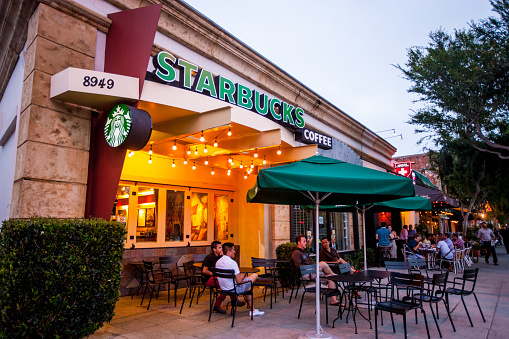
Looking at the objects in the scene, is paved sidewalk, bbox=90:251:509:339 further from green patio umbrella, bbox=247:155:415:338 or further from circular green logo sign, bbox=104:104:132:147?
circular green logo sign, bbox=104:104:132:147

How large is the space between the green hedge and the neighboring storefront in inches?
42.1

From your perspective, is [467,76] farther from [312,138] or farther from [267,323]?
[267,323]

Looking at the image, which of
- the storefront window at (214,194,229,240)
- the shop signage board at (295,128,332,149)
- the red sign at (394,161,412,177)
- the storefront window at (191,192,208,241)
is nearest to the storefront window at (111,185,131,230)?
the storefront window at (191,192,208,241)

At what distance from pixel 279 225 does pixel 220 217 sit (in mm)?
1985

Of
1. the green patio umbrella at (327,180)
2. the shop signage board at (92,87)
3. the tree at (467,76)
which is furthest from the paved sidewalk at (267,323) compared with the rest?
the tree at (467,76)

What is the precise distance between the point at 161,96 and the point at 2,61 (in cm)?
496

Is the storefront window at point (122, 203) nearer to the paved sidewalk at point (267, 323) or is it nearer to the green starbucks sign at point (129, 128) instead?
the paved sidewalk at point (267, 323)

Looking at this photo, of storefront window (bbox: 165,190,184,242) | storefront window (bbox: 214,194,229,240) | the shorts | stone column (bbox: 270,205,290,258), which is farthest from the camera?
storefront window (bbox: 214,194,229,240)

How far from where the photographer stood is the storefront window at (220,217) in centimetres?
1114

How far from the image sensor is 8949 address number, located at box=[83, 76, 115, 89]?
519cm

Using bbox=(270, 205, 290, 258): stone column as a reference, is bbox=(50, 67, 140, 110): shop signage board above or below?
above

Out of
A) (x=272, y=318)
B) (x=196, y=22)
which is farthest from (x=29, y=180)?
(x=196, y=22)

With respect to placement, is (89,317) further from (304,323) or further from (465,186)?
(465,186)

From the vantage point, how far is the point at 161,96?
6035mm
